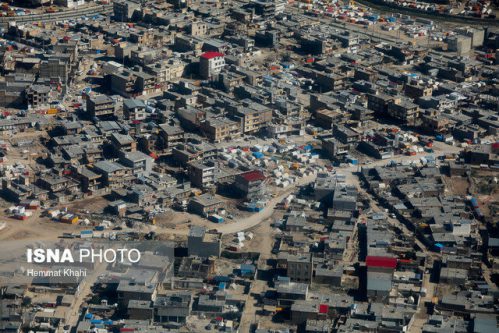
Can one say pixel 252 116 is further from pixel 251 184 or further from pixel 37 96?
pixel 37 96

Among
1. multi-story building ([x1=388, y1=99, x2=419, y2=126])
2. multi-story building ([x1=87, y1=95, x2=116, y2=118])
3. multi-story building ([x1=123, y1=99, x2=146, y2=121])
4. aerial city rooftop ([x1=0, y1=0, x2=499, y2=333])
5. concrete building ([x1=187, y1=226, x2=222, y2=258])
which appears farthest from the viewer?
multi-story building ([x1=388, y1=99, x2=419, y2=126])

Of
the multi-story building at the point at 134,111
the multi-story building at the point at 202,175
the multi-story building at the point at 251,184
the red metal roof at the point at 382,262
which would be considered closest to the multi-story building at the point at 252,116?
the multi-story building at the point at 134,111

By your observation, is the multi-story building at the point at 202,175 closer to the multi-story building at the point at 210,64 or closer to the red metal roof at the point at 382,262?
the red metal roof at the point at 382,262

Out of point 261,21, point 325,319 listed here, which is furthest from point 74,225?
point 261,21

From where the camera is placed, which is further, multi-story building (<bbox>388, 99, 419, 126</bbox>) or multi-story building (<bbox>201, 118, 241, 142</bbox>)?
multi-story building (<bbox>388, 99, 419, 126</bbox>)

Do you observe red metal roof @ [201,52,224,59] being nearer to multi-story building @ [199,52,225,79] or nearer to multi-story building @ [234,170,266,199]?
multi-story building @ [199,52,225,79]

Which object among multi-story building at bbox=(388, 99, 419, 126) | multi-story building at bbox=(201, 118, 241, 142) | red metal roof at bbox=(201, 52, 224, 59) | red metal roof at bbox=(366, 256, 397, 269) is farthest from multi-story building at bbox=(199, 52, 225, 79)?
red metal roof at bbox=(366, 256, 397, 269)

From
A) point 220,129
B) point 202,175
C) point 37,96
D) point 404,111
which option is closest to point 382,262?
point 202,175
